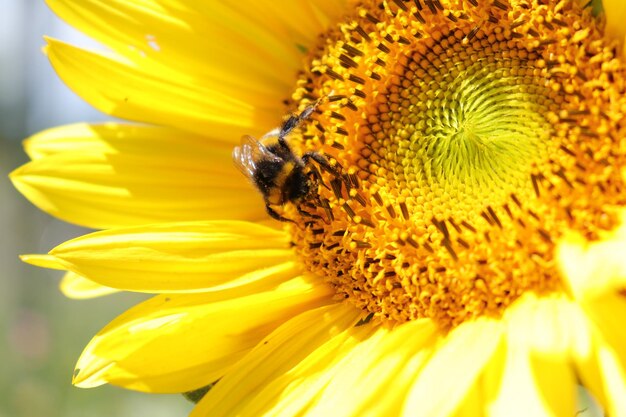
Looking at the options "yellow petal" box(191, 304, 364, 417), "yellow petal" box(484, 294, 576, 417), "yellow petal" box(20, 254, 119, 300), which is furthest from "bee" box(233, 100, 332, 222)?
"yellow petal" box(484, 294, 576, 417)

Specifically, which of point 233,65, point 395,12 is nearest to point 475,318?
point 395,12

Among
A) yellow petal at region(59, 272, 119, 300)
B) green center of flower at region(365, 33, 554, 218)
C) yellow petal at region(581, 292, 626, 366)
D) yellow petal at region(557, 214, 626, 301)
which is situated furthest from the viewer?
yellow petal at region(59, 272, 119, 300)

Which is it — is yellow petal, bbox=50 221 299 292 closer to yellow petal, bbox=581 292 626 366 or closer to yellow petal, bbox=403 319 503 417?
yellow petal, bbox=403 319 503 417

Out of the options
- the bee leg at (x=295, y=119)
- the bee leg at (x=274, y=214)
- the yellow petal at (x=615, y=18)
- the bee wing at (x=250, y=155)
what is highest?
the yellow petal at (x=615, y=18)

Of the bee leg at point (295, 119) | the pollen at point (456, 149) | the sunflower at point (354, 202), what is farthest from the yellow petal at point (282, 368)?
the bee leg at point (295, 119)

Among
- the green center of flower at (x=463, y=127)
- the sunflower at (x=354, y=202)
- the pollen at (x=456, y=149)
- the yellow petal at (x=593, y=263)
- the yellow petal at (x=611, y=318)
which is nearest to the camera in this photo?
the yellow petal at (x=593, y=263)

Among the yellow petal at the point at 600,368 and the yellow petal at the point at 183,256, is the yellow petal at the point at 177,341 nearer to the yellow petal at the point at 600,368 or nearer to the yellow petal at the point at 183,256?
the yellow petal at the point at 183,256

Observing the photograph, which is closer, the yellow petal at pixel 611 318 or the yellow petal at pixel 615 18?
the yellow petal at pixel 611 318

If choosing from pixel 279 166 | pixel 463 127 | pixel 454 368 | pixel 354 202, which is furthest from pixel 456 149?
pixel 454 368

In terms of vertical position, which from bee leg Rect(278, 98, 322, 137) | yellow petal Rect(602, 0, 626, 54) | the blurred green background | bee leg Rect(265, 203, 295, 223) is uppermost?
yellow petal Rect(602, 0, 626, 54)

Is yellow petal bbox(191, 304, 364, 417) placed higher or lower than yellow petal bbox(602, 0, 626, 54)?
lower
